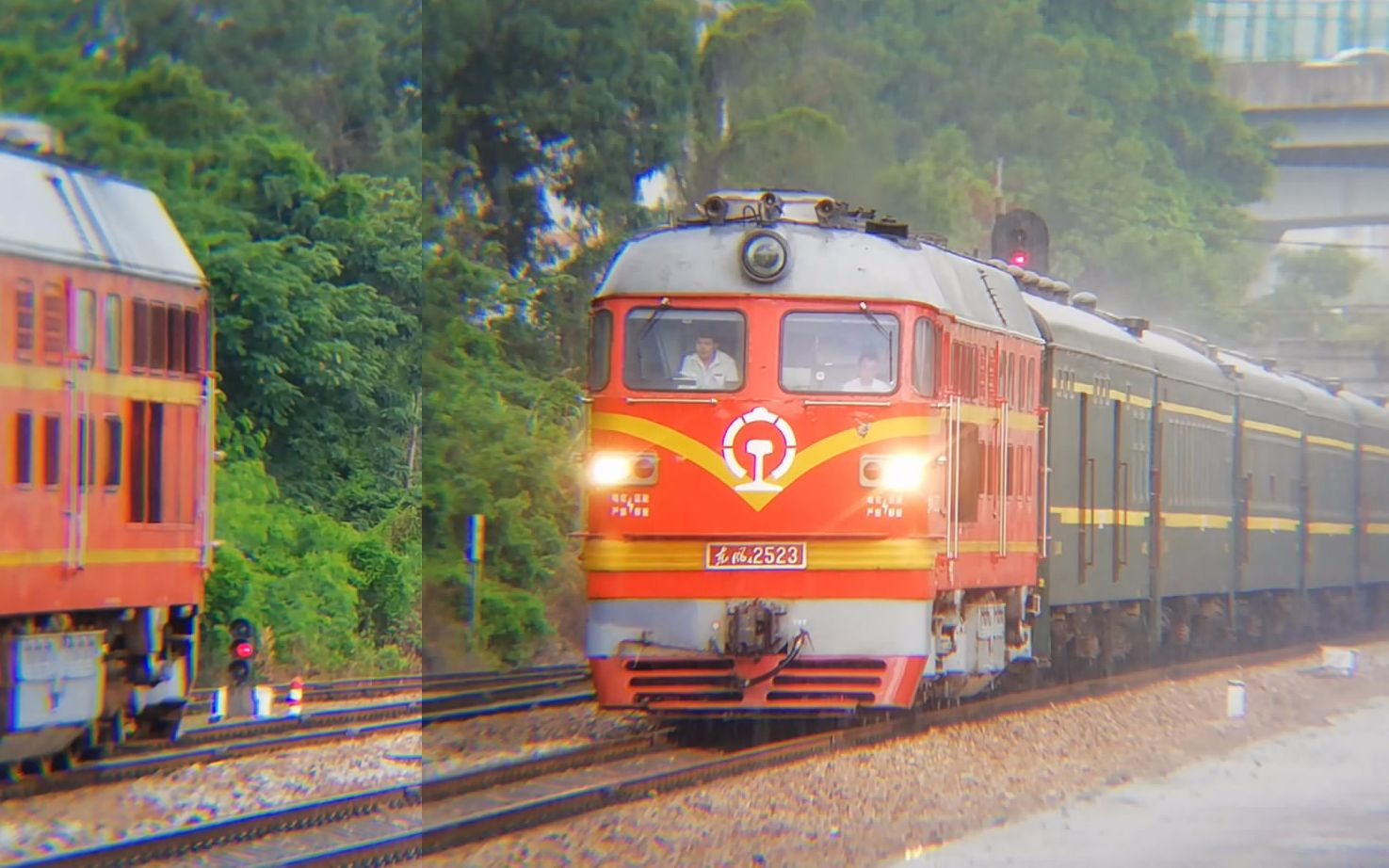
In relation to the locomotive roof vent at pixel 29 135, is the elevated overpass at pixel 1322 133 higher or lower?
higher

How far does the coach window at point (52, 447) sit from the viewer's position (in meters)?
11.7

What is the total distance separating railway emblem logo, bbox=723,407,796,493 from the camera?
13.2m

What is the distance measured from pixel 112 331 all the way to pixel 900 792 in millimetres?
5441

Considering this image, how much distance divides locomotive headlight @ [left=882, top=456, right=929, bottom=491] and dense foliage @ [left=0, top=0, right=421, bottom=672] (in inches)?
199

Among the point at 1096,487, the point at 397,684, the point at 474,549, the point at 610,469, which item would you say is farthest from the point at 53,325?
the point at 1096,487

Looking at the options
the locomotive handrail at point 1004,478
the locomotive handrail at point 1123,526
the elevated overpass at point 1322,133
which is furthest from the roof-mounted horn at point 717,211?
the elevated overpass at point 1322,133

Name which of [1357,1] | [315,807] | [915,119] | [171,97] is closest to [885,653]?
[315,807]

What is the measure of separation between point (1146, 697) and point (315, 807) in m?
10.0

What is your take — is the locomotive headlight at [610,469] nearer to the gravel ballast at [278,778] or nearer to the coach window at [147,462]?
the gravel ballast at [278,778]

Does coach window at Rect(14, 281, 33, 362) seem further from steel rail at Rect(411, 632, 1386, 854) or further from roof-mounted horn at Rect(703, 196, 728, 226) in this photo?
roof-mounted horn at Rect(703, 196, 728, 226)

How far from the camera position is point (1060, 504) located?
57.1 feet

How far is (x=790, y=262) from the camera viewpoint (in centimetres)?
1345

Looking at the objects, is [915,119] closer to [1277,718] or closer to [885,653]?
[1277,718]

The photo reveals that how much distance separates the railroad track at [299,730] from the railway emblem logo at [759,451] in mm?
3357
